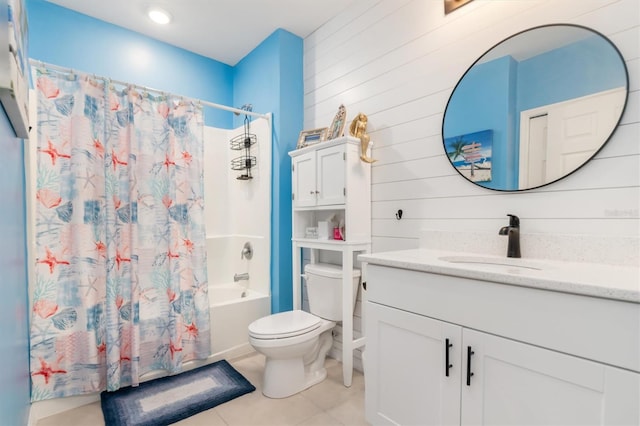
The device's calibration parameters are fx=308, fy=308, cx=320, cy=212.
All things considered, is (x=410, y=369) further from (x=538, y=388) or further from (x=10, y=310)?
(x=10, y=310)

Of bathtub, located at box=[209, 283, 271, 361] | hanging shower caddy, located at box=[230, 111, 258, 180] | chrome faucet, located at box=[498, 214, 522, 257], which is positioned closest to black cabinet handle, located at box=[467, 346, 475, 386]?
chrome faucet, located at box=[498, 214, 522, 257]

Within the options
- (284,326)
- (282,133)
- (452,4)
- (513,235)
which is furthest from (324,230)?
(452,4)

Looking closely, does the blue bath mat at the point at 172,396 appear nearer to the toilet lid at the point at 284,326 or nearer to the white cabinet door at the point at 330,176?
the toilet lid at the point at 284,326

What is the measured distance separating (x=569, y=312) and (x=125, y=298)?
2190 millimetres

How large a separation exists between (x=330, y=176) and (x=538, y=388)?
4.98 ft

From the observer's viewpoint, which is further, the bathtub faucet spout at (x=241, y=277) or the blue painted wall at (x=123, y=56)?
the bathtub faucet spout at (x=241, y=277)

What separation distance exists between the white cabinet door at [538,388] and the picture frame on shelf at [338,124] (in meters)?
1.55

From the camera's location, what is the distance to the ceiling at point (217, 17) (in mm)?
2297

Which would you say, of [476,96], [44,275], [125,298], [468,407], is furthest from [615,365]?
[44,275]

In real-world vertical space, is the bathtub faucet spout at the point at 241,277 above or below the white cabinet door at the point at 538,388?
below

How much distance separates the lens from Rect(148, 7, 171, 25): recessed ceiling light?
2.37 m

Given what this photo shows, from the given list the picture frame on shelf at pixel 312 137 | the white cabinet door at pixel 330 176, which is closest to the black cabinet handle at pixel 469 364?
the white cabinet door at pixel 330 176

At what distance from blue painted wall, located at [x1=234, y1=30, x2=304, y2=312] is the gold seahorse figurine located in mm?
735

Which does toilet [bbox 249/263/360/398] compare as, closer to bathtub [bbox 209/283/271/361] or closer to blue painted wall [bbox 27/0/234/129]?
bathtub [bbox 209/283/271/361]
